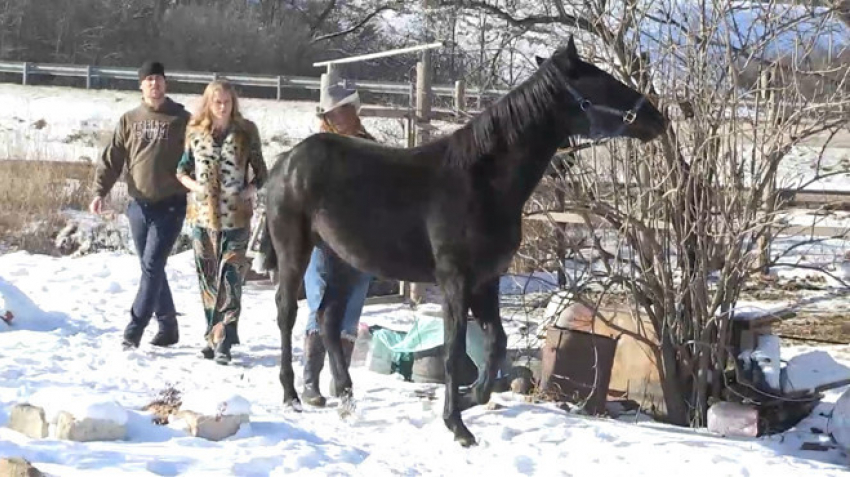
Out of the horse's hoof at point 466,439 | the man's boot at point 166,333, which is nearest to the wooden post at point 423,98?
the man's boot at point 166,333

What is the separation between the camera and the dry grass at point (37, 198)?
1244cm

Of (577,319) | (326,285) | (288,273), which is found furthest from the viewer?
(577,319)

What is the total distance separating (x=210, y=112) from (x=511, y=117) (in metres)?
2.44

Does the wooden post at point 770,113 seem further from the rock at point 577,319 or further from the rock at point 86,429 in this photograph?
the rock at point 86,429

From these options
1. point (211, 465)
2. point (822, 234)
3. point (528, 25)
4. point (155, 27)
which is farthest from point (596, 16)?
point (155, 27)

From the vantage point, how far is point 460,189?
4891mm

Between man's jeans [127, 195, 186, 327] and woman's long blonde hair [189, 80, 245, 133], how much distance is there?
62 cm

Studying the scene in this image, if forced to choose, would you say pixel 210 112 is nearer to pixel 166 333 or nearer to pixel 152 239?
pixel 152 239

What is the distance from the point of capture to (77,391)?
4.55 metres

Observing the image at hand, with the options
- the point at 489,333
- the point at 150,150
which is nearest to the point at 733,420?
the point at 489,333

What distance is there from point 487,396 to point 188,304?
4530 millimetres

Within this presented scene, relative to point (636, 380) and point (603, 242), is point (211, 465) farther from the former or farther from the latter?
point (603, 242)

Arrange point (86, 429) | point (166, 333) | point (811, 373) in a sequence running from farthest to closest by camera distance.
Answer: point (166, 333) < point (811, 373) < point (86, 429)

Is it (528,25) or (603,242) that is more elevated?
(528,25)
